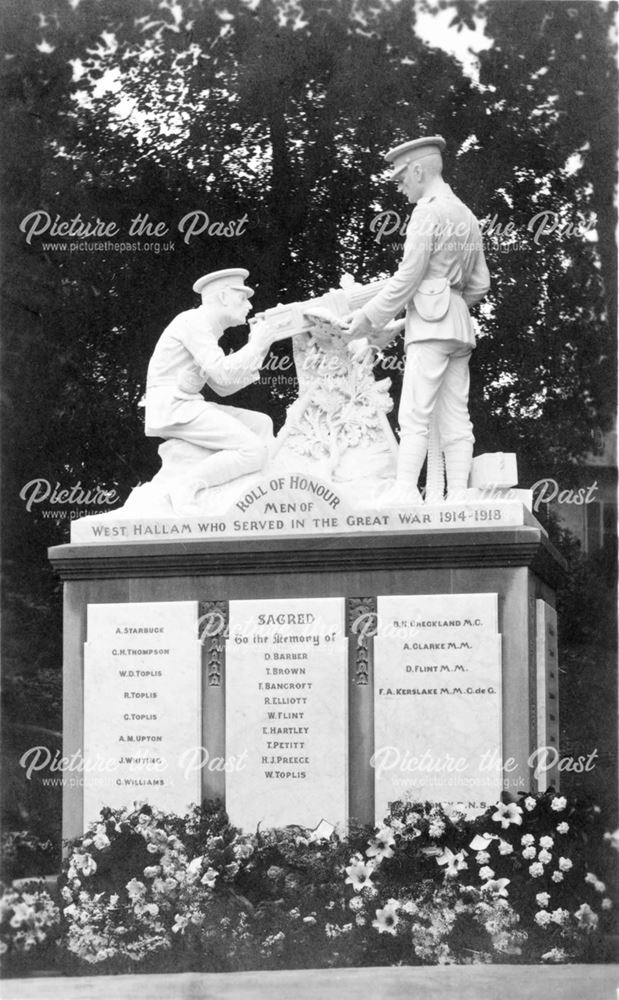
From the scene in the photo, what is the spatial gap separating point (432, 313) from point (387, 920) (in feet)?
15.5

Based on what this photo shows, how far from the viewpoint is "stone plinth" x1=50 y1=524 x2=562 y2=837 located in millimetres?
14609

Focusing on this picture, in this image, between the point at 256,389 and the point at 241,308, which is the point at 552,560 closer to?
the point at 241,308

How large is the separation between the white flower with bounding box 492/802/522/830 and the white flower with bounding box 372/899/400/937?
0.95m

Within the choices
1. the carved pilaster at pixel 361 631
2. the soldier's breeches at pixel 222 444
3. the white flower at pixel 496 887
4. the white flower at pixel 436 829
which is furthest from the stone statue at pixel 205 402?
the white flower at pixel 496 887

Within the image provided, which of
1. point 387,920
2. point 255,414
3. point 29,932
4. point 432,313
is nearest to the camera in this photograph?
point 387,920

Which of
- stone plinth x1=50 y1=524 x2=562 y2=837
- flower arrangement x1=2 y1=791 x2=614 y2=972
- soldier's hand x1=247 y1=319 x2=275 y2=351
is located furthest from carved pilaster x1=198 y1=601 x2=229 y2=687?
soldier's hand x1=247 y1=319 x2=275 y2=351

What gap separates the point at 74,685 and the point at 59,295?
28.3ft

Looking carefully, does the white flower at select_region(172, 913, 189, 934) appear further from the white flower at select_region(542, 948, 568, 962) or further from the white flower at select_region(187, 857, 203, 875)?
the white flower at select_region(542, 948, 568, 962)

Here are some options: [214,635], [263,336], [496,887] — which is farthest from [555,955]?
[263,336]

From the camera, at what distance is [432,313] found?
50.7ft

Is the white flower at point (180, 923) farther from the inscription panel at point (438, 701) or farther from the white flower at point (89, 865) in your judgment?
the inscription panel at point (438, 701)

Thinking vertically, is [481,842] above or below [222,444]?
below

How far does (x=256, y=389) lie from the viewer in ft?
73.4

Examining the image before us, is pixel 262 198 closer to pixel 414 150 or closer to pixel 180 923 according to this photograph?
pixel 414 150
